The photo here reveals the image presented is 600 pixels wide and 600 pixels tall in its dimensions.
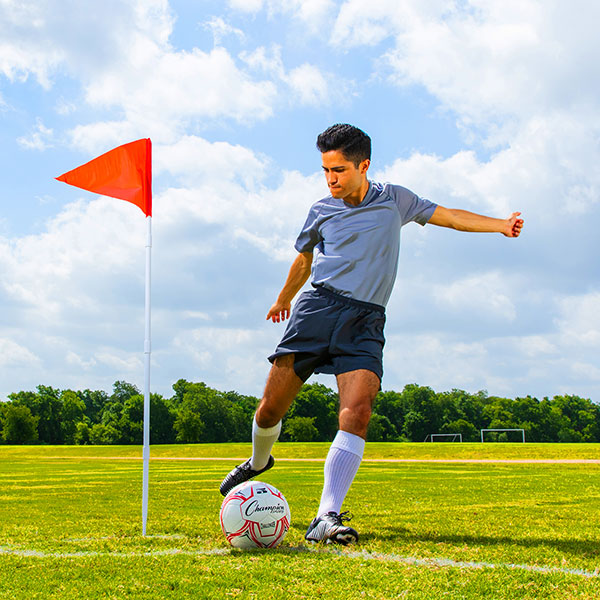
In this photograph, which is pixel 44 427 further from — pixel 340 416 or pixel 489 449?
pixel 340 416

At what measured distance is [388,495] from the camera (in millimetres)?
8523

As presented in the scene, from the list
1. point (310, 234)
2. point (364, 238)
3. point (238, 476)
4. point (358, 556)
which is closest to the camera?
point (358, 556)

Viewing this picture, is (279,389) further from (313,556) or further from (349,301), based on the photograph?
(313,556)

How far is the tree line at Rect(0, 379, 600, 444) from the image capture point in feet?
263

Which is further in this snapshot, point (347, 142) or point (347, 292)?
point (347, 142)

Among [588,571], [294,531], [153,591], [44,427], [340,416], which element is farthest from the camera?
[44,427]

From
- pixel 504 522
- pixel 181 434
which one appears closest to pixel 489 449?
pixel 504 522

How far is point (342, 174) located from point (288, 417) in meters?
76.5

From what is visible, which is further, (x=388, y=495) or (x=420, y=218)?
(x=388, y=495)

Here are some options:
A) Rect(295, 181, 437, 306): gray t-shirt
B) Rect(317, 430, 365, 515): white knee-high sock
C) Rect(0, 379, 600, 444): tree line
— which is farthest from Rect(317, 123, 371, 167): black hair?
Rect(0, 379, 600, 444): tree line

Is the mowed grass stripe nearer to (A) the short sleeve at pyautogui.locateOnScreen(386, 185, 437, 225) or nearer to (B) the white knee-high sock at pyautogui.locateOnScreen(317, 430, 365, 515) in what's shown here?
(B) the white knee-high sock at pyautogui.locateOnScreen(317, 430, 365, 515)

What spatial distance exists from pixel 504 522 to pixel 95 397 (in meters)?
113

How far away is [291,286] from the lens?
200 inches

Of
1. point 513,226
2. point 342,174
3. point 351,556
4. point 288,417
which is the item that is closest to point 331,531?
point 351,556
